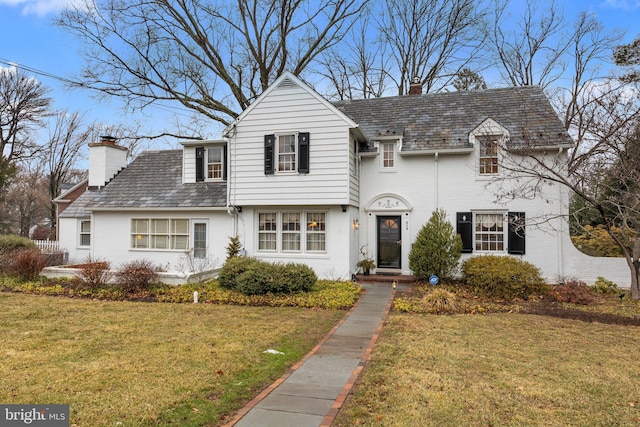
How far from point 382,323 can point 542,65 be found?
21.5 m

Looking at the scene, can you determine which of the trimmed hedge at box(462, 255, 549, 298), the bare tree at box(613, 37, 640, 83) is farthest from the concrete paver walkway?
the bare tree at box(613, 37, 640, 83)

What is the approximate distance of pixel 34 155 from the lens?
109 ft

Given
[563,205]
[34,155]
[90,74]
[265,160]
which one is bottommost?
[563,205]

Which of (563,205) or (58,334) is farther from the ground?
(563,205)

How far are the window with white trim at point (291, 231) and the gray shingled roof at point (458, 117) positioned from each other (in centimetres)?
372

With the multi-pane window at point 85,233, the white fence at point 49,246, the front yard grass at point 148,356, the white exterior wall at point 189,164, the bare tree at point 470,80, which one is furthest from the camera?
the bare tree at point 470,80

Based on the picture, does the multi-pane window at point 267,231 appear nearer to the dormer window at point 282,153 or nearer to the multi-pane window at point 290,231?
the multi-pane window at point 290,231

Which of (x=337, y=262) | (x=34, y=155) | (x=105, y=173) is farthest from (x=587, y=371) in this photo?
(x=34, y=155)

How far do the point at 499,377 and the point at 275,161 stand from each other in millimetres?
10254

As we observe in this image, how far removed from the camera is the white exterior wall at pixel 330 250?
1356cm

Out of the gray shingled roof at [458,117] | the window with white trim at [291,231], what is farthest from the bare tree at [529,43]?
the window with white trim at [291,231]

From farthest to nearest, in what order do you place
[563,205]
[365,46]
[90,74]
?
1. [365,46]
2. [90,74]
3. [563,205]

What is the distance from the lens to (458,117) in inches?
591

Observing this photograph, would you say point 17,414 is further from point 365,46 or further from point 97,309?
point 365,46
